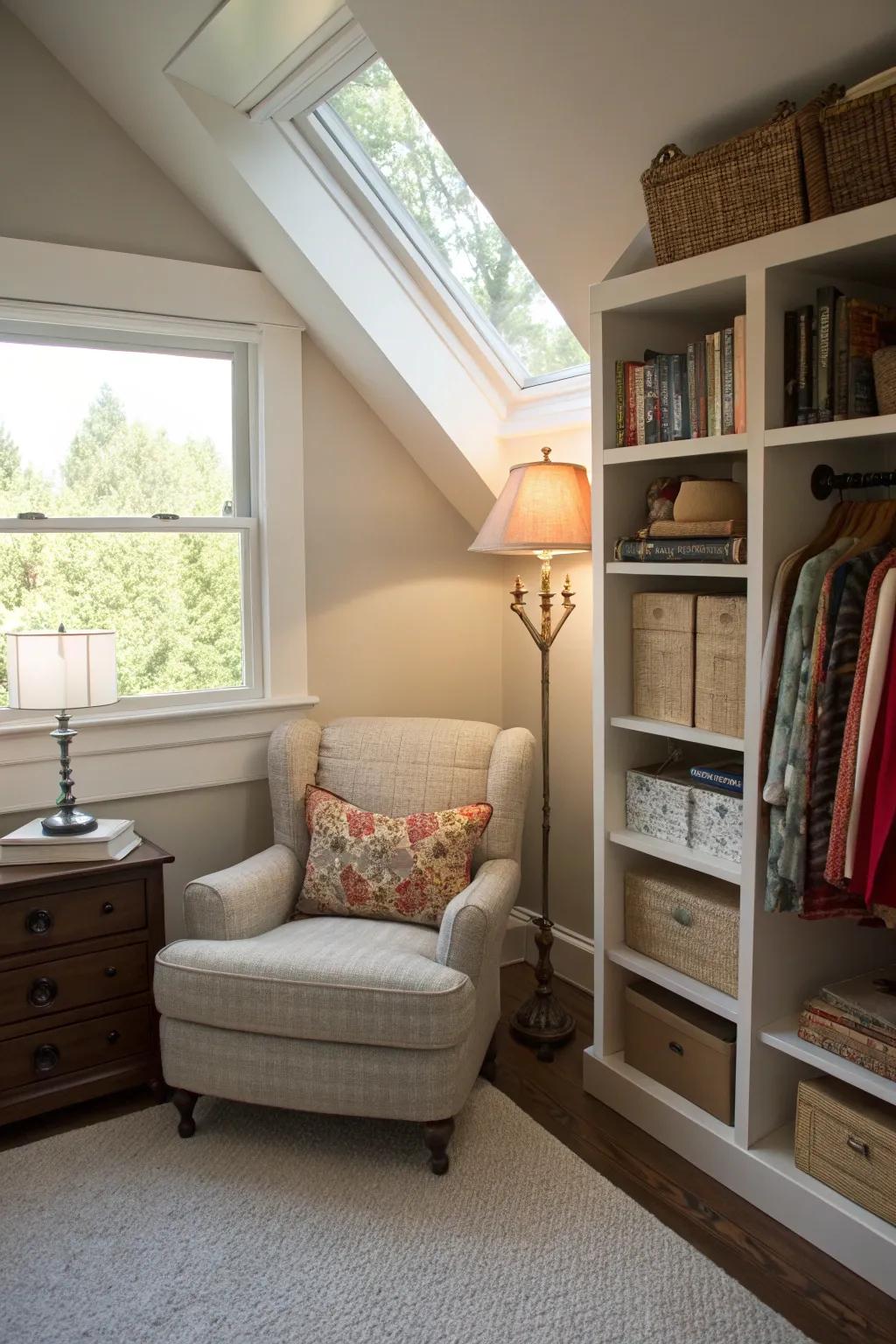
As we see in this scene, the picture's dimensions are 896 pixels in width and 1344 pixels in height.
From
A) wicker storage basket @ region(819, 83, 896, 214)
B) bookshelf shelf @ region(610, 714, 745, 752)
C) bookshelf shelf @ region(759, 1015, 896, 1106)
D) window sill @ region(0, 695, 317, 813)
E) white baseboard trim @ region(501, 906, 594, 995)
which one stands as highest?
wicker storage basket @ region(819, 83, 896, 214)

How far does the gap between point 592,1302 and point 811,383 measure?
179 cm

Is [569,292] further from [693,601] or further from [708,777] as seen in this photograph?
[708,777]

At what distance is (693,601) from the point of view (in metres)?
2.32

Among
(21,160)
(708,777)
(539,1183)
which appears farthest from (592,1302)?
(21,160)

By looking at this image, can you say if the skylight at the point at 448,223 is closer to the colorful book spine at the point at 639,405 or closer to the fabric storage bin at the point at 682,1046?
the colorful book spine at the point at 639,405

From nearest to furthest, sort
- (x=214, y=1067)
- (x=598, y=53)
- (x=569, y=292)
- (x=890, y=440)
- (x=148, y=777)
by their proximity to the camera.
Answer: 1. (x=598, y=53)
2. (x=890, y=440)
3. (x=214, y=1067)
4. (x=569, y=292)
5. (x=148, y=777)

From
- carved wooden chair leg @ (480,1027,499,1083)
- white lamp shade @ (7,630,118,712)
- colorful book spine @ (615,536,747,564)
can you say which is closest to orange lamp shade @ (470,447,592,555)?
colorful book spine @ (615,536,747,564)

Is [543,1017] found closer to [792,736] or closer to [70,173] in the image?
[792,736]

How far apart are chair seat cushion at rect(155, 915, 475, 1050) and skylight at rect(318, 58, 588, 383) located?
5.80 ft

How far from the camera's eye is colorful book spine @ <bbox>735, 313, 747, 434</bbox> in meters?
2.08

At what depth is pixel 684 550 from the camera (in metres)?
2.29

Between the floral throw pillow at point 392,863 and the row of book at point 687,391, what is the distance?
1065 mm

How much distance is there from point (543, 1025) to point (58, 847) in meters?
1.40

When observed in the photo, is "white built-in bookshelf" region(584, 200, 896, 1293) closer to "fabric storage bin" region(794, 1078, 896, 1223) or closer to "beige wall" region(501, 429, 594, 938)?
"fabric storage bin" region(794, 1078, 896, 1223)
